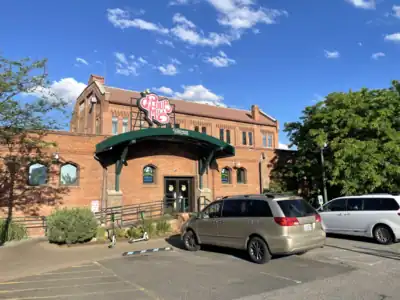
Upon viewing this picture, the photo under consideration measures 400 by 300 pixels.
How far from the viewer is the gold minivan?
864 cm

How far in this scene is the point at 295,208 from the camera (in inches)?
361

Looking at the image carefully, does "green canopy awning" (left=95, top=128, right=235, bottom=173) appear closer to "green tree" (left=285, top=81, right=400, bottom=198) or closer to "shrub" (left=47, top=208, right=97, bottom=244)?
"shrub" (left=47, top=208, right=97, bottom=244)

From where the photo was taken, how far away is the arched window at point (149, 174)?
20.2m

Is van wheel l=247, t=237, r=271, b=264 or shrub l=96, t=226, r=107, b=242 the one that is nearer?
van wheel l=247, t=237, r=271, b=264

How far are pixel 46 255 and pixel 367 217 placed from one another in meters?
11.2

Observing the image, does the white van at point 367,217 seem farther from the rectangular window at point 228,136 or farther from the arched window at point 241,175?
the rectangular window at point 228,136

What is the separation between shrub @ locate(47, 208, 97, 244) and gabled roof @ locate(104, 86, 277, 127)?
1055 inches

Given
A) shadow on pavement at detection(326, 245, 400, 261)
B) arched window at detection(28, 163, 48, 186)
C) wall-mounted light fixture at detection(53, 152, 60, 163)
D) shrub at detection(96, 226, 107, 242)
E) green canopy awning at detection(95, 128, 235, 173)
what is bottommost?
shadow on pavement at detection(326, 245, 400, 261)

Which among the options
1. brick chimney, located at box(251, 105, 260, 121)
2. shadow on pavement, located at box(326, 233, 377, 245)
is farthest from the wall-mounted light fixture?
brick chimney, located at box(251, 105, 260, 121)

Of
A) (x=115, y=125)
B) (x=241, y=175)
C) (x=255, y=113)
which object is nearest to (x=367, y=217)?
(x=241, y=175)

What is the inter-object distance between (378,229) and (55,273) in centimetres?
1046

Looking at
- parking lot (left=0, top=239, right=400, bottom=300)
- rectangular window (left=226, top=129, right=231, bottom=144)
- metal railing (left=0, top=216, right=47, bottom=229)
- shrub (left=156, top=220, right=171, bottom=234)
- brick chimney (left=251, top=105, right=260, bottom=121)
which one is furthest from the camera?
brick chimney (left=251, top=105, right=260, bottom=121)

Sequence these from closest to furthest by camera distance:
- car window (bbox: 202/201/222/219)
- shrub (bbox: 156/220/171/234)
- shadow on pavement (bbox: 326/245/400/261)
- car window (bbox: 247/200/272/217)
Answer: car window (bbox: 247/200/272/217) < shadow on pavement (bbox: 326/245/400/261) < car window (bbox: 202/201/222/219) < shrub (bbox: 156/220/171/234)

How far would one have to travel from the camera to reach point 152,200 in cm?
2014
